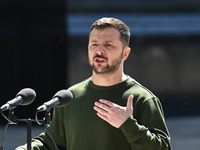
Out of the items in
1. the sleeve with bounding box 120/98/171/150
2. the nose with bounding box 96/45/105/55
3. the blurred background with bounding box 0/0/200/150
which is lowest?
the blurred background with bounding box 0/0/200/150

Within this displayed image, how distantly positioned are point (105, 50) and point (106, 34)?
0.11 metres

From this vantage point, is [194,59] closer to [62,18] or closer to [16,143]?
[62,18]

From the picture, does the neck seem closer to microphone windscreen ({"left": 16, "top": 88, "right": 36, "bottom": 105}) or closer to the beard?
the beard

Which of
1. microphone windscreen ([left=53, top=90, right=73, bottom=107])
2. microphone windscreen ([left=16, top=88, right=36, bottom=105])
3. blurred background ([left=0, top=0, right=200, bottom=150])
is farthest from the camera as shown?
blurred background ([left=0, top=0, right=200, bottom=150])

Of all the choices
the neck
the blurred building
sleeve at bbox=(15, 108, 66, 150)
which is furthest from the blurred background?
the neck

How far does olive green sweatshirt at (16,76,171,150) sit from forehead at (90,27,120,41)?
0.28m

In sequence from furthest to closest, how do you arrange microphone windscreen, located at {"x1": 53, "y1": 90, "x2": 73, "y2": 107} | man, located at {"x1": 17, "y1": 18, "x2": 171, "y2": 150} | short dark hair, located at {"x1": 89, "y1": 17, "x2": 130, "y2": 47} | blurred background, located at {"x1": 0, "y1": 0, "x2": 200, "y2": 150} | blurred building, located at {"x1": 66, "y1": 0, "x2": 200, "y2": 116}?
blurred building, located at {"x1": 66, "y1": 0, "x2": 200, "y2": 116} < blurred background, located at {"x1": 0, "y1": 0, "x2": 200, "y2": 150} < short dark hair, located at {"x1": 89, "y1": 17, "x2": 130, "y2": 47} < man, located at {"x1": 17, "y1": 18, "x2": 171, "y2": 150} < microphone windscreen, located at {"x1": 53, "y1": 90, "x2": 73, "y2": 107}

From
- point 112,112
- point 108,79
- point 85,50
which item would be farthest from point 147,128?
point 85,50

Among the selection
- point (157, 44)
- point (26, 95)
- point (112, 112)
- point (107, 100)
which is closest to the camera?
point (112, 112)

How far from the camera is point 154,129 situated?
266cm

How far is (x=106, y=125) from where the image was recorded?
279 cm

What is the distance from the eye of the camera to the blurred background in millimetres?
10664

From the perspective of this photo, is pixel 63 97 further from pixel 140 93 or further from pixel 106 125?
pixel 140 93

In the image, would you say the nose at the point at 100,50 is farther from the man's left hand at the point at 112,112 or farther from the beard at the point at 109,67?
the man's left hand at the point at 112,112
